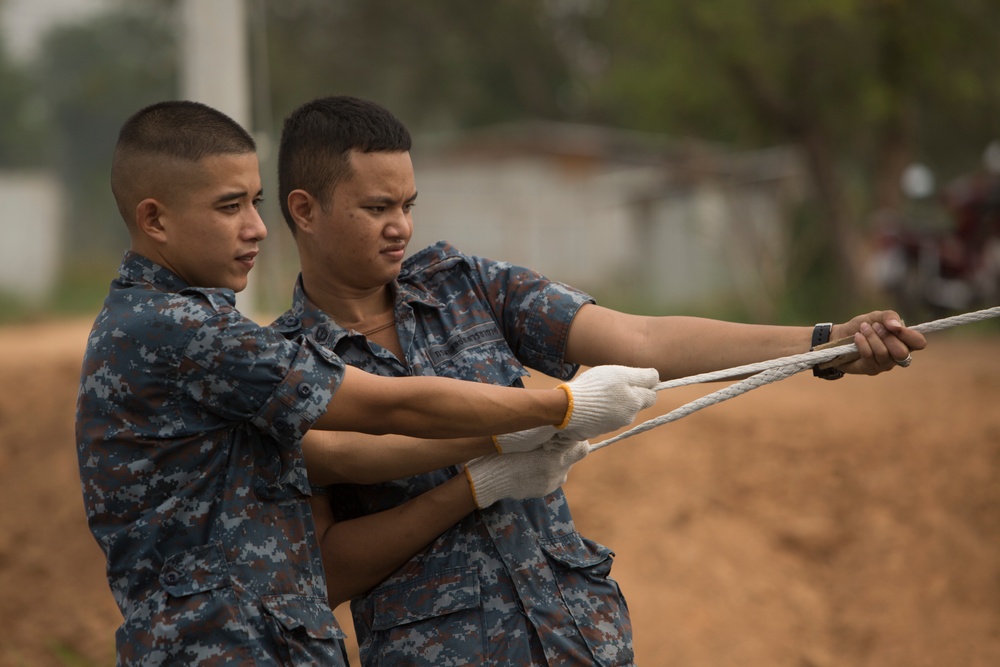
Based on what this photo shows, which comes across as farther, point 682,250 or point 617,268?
point 617,268

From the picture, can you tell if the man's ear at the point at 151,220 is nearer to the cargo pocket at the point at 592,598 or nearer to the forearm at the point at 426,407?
the forearm at the point at 426,407

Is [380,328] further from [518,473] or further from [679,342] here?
[679,342]

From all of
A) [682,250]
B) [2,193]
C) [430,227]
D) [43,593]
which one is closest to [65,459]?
[43,593]

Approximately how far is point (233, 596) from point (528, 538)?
0.56 meters

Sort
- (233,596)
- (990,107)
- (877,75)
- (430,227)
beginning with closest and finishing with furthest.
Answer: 1. (233,596)
2. (877,75)
3. (990,107)
4. (430,227)

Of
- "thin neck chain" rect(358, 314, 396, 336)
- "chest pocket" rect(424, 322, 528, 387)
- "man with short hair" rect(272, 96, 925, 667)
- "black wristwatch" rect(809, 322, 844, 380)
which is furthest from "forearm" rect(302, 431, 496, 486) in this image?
"black wristwatch" rect(809, 322, 844, 380)

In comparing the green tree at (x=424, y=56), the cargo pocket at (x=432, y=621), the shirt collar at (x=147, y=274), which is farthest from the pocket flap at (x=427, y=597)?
the green tree at (x=424, y=56)

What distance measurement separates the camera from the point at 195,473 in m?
1.94

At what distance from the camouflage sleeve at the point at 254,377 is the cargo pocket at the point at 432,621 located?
0.43 meters

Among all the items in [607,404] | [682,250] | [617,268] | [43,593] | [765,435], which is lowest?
[617,268]

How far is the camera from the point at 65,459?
22.4 feet

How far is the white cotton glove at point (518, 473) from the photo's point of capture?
6.89 ft

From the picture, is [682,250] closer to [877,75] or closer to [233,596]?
[877,75]

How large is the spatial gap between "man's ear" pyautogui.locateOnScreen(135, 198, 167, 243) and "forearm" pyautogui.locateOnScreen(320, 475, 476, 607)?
24.1 inches
